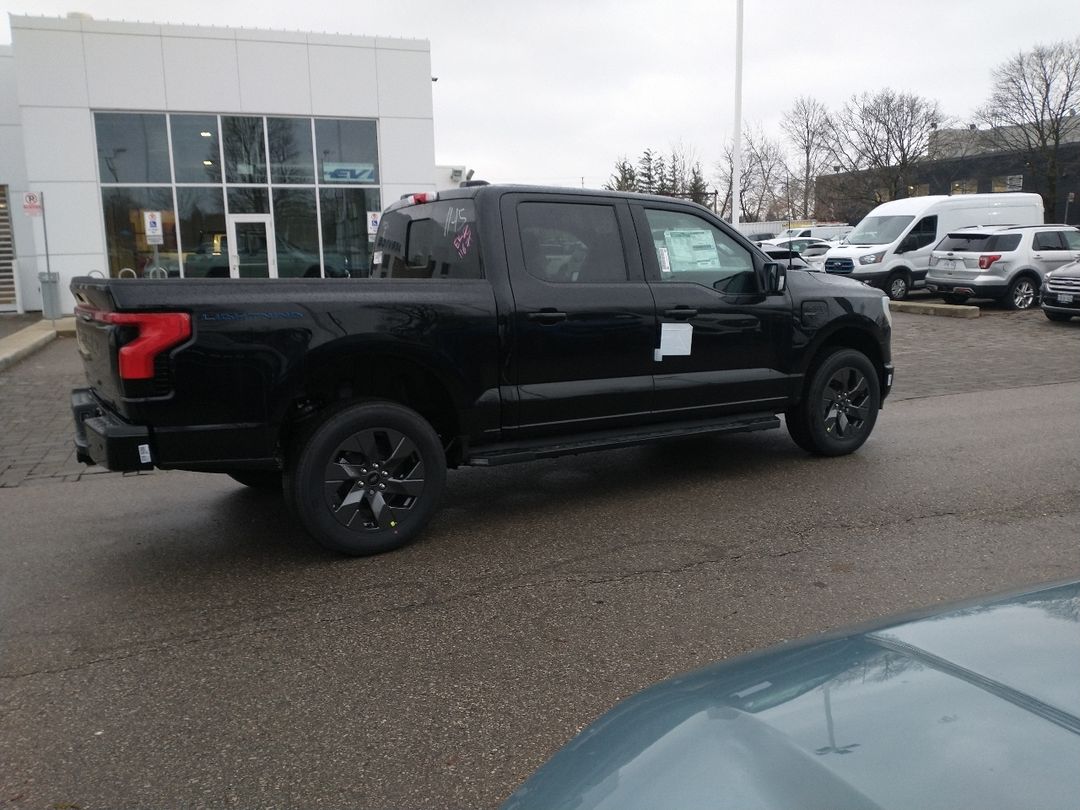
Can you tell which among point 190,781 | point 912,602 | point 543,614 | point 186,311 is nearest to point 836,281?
point 912,602

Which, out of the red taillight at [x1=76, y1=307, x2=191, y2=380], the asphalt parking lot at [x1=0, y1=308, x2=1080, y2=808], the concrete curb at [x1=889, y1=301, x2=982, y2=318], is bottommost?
the asphalt parking lot at [x1=0, y1=308, x2=1080, y2=808]

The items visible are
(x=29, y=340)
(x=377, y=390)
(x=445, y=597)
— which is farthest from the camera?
(x=29, y=340)

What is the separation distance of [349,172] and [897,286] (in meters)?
14.0

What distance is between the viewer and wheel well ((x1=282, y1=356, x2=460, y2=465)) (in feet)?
16.1

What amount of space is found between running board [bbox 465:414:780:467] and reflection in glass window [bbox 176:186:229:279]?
1744cm

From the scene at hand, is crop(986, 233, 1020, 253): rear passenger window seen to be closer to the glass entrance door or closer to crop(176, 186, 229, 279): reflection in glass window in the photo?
the glass entrance door

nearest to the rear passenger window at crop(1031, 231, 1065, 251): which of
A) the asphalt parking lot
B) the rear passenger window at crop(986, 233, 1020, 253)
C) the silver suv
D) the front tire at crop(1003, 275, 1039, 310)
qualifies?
the silver suv

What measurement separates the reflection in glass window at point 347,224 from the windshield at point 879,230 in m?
12.3

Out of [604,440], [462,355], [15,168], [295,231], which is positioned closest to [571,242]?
[462,355]

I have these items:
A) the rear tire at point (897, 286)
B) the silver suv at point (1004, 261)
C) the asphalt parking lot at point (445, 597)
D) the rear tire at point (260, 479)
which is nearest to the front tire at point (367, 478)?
the asphalt parking lot at point (445, 597)

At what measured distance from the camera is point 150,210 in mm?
20484

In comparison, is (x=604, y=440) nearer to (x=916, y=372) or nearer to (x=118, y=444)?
(x=118, y=444)

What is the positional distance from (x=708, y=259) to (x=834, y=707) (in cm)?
485

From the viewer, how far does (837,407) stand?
6887 mm
